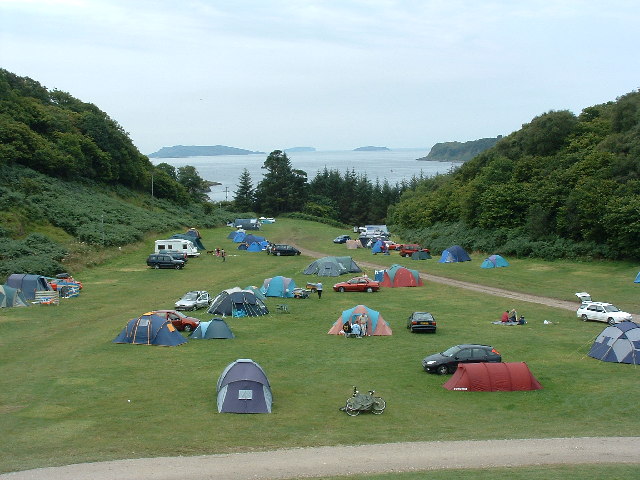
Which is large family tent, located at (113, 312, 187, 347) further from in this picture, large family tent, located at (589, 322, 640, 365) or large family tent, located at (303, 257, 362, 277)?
large family tent, located at (303, 257, 362, 277)

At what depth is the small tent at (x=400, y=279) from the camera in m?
44.4

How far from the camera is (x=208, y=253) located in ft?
199

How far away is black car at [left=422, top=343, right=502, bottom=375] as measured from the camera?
22703 millimetres

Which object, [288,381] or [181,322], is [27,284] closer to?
[181,322]

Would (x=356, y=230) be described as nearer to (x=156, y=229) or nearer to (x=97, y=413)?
(x=156, y=229)

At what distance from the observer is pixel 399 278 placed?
44625mm

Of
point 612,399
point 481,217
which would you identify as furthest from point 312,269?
point 612,399

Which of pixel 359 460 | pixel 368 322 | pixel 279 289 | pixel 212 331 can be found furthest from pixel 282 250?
pixel 359 460

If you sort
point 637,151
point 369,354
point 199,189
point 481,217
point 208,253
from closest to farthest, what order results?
1. point 369,354
2. point 637,151
3. point 208,253
4. point 481,217
5. point 199,189

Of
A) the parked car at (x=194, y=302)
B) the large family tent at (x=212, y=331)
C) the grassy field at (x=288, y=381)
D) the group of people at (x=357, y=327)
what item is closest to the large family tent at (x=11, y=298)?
the grassy field at (x=288, y=381)

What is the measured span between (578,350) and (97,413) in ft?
A: 57.7

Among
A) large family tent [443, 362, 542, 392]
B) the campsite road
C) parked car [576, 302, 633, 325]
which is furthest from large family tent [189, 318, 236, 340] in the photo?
parked car [576, 302, 633, 325]

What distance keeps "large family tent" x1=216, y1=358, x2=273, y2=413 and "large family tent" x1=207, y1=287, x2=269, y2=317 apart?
13745 mm

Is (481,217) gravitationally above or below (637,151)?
below
